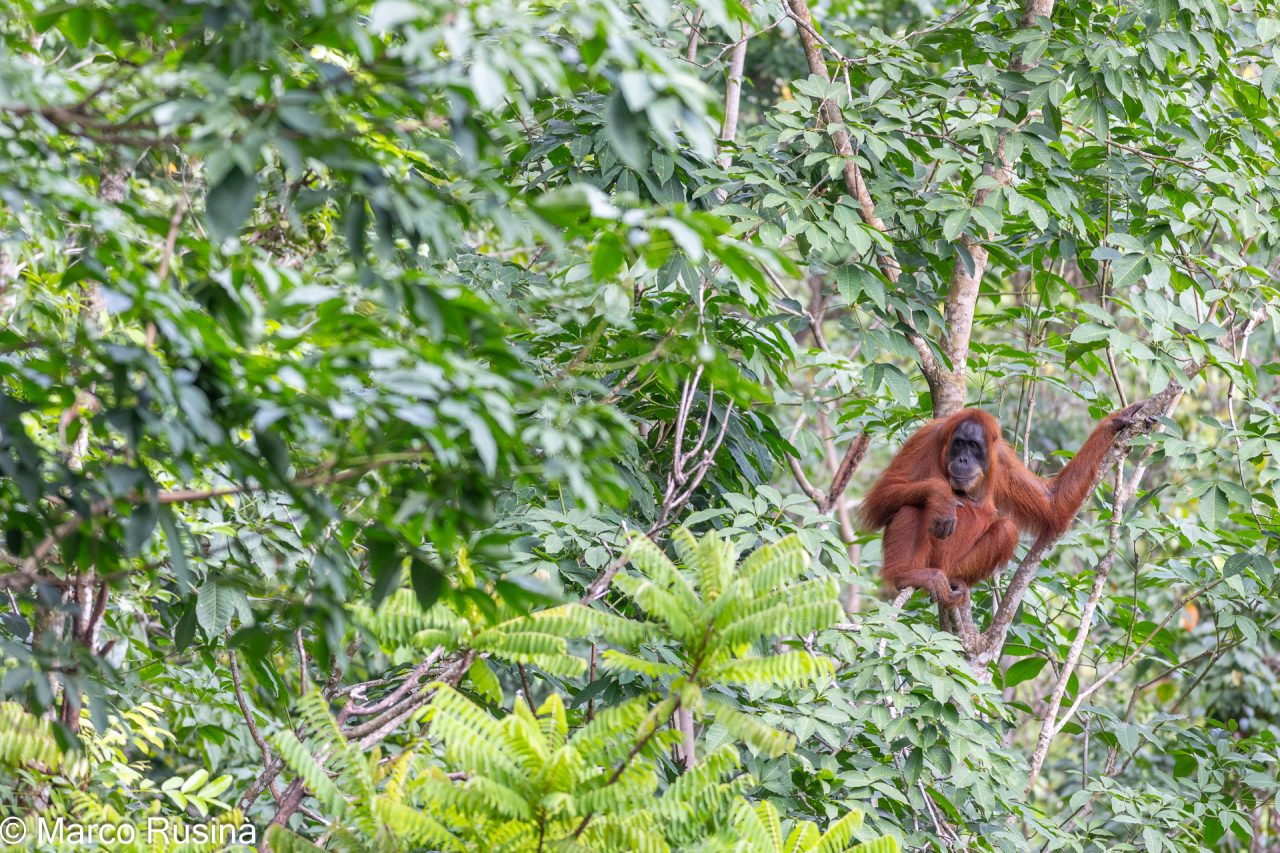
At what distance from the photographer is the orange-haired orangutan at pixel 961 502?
5.90m

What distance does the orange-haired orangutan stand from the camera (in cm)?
590

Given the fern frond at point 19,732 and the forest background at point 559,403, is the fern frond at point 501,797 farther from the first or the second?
the fern frond at point 19,732

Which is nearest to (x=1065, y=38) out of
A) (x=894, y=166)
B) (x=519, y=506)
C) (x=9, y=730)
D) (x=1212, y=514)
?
(x=894, y=166)

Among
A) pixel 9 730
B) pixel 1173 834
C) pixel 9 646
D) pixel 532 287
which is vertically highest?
pixel 532 287

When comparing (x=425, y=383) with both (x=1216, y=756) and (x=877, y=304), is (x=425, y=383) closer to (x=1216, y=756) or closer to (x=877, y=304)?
(x=877, y=304)

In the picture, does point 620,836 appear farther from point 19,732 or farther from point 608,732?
point 19,732

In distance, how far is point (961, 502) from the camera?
629 cm

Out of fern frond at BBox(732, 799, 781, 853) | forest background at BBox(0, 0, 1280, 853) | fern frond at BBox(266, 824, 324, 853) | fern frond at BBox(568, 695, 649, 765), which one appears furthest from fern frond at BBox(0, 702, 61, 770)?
fern frond at BBox(732, 799, 781, 853)

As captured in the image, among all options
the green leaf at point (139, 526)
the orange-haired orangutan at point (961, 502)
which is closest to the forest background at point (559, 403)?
the green leaf at point (139, 526)

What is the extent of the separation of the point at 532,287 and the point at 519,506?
0.81 meters

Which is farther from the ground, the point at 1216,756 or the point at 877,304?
the point at 877,304

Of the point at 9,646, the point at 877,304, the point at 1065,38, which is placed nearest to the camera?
the point at 9,646

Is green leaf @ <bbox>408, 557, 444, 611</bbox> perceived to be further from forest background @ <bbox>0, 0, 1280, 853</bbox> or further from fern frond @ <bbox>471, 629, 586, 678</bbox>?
fern frond @ <bbox>471, 629, 586, 678</bbox>

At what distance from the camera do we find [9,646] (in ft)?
8.71
